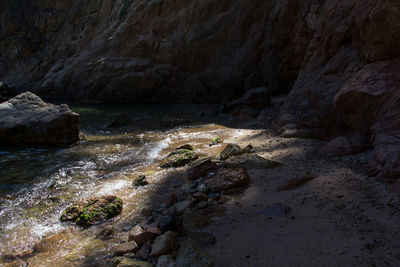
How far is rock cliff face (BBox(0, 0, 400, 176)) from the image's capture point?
15.3 feet

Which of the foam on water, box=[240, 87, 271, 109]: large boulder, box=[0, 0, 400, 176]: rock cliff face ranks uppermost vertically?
box=[0, 0, 400, 176]: rock cliff face

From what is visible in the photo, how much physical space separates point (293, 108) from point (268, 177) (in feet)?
9.68

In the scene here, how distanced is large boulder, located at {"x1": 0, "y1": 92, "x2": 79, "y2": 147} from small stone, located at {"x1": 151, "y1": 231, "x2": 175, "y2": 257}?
6557 millimetres

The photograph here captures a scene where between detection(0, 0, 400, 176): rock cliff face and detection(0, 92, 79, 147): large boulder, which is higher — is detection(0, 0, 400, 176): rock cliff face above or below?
above

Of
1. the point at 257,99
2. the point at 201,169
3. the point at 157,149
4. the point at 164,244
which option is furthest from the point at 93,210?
the point at 257,99

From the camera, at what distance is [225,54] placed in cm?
1562

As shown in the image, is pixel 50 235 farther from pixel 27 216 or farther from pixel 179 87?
pixel 179 87

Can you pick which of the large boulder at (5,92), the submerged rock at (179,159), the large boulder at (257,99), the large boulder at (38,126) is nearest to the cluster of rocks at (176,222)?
the submerged rock at (179,159)

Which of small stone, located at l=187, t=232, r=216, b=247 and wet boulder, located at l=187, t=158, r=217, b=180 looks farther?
wet boulder, located at l=187, t=158, r=217, b=180

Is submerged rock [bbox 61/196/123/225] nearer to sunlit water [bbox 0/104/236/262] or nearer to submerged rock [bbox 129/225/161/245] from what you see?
sunlit water [bbox 0/104/236/262]

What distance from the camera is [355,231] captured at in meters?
2.76

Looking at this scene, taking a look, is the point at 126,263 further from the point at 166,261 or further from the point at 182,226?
the point at 182,226

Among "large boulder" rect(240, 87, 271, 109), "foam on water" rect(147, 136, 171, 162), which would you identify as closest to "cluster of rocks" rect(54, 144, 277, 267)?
"foam on water" rect(147, 136, 171, 162)

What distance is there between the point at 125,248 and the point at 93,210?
126 centimetres
